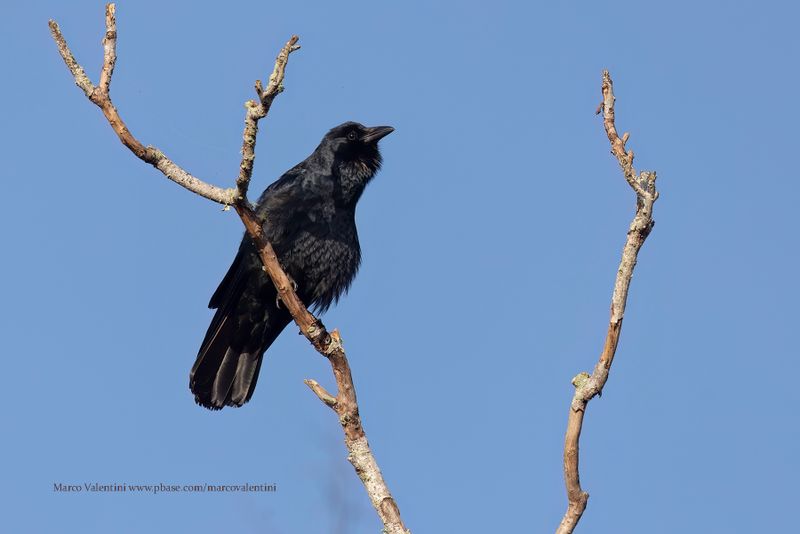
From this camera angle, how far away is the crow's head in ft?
29.1

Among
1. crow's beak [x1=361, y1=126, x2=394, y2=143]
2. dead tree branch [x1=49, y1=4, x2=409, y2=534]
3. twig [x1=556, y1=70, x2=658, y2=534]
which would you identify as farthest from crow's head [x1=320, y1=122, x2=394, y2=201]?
twig [x1=556, y1=70, x2=658, y2=534]

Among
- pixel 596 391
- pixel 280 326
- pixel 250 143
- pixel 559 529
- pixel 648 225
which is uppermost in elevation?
pixel 280 326

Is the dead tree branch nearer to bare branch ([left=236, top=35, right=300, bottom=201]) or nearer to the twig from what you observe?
bare branch ([left=236, top=35, right=300, bottom=201])

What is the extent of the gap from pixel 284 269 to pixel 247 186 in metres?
2.65

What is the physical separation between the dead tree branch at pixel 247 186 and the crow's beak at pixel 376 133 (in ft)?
11.0

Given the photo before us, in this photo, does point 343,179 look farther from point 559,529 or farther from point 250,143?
point 559,529

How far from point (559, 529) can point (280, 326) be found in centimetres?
Answer: 460

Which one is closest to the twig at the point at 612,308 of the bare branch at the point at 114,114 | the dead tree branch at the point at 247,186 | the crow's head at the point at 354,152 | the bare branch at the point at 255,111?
the dead tree branch at the point at 247,186

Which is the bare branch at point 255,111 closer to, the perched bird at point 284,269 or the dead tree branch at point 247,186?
the dead tree branch at point 247,186

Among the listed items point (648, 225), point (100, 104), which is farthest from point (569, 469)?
point (100, 104)

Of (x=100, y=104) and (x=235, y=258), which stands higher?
(x=235, y=258)

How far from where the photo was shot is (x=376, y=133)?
9320 millimetres

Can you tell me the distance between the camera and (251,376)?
8703mm

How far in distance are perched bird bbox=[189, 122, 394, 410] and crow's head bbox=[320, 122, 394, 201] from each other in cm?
1
